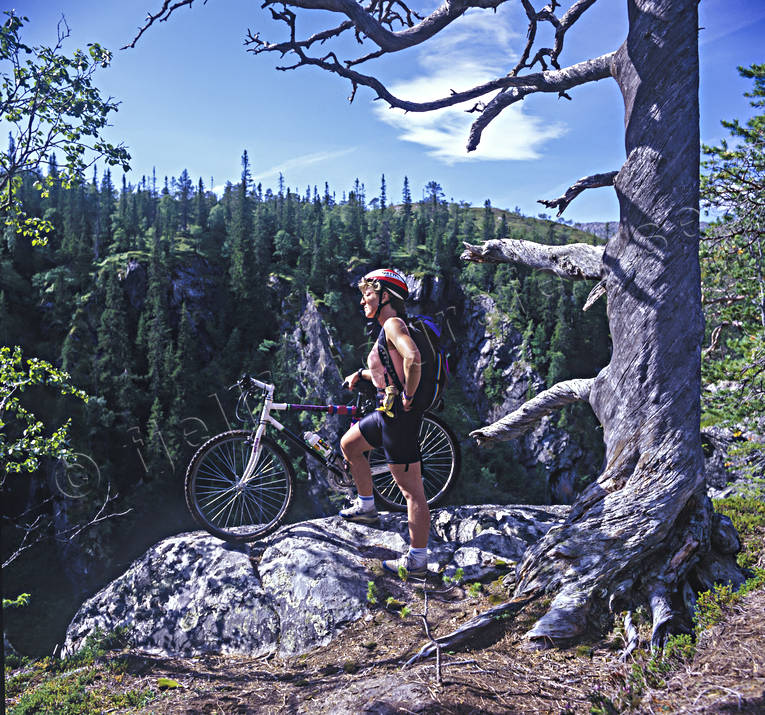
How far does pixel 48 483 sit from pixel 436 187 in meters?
125

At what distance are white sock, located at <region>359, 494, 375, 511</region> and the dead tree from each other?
6.24 feet

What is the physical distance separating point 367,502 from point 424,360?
2.05 meters

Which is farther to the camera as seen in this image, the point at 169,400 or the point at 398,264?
the point at 398,264

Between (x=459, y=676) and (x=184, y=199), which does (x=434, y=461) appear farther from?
(x=184, y=199)

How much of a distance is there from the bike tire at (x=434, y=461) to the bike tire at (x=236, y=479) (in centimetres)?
111

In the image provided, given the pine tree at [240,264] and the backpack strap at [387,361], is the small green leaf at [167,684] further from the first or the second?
the pine tree at [240,264]

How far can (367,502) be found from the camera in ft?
19.0

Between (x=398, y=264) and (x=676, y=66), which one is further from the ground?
(x=398, y=264)

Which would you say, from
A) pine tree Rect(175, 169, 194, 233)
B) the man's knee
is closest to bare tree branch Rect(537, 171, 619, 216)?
the man's knee

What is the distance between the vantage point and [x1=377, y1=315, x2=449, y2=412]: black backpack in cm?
470

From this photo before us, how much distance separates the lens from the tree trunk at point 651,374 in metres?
4.06

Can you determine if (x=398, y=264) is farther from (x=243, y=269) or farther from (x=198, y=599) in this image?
(x=198, y=599)

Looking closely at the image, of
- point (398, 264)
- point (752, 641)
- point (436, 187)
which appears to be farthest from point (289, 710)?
point (436, 187)

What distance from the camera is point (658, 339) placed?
446cm
